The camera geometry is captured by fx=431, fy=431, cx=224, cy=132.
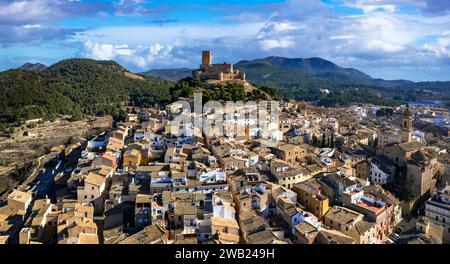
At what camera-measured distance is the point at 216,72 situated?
34844mm

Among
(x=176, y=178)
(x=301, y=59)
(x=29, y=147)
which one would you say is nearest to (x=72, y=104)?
(x=29, y=147)

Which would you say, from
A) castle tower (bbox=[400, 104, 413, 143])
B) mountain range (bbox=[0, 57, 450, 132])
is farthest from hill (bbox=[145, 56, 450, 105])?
castle tower (bbox=[400, 104, 413, 143])

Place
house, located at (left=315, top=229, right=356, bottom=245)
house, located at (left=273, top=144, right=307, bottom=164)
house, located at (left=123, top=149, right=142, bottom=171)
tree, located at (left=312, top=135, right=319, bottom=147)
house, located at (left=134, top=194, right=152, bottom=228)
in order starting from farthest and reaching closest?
tree, located at (left=312, top=135, right=319, bottom=147)
house, located at (left=273, top=144, right=307, bottom=164)
house, located at (left=123, top=149, right=142, bottom=171)
house, located at (left=134, top=194, right=152, bottom=228)
house, located at (left=315, top=229, right=356, bottom=245)

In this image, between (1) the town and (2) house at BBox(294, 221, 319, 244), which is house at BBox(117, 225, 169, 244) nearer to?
(1) the town

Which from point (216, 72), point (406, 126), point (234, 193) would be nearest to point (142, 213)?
point (234, 193)

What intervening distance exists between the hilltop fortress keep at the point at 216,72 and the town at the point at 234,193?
13.5 m

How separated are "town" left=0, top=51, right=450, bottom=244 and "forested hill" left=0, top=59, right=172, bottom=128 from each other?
17.2 meters

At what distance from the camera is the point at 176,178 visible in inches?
548

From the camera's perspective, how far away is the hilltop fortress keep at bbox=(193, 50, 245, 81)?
34250mm

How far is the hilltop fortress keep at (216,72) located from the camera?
3425 centimetres

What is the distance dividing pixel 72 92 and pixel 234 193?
3829cm

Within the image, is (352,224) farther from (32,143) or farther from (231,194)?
(32,143)
